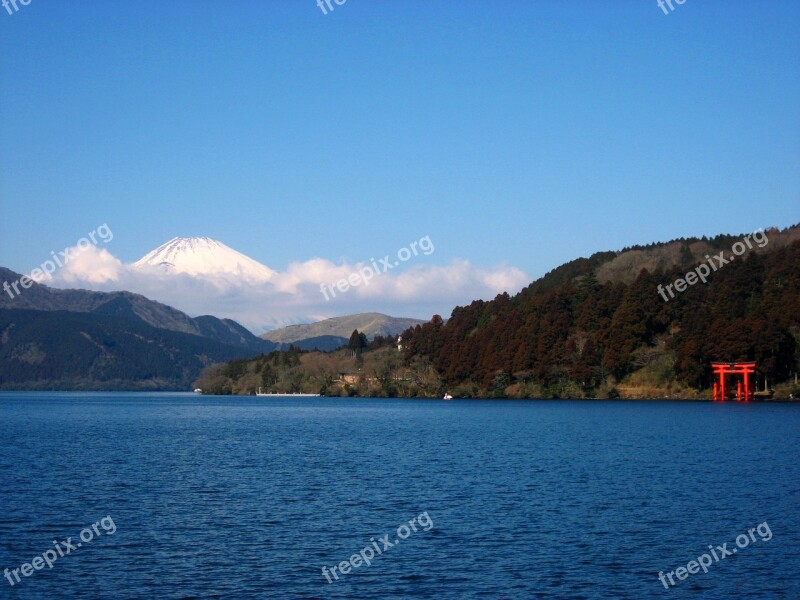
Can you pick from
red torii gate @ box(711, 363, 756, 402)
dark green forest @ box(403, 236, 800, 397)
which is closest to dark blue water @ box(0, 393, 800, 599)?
red torii gate @ box(711, 363, 756, 402)

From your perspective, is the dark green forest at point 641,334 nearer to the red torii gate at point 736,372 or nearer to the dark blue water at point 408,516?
the red torii gate at point 736,372

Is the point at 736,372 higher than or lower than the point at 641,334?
lower

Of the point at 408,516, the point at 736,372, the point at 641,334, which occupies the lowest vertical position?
the point at 408,516

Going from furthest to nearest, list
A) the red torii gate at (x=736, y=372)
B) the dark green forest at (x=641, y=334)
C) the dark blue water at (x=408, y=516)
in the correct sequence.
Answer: the dark green forest at (x=641, y=334), the red torii gate at (x=736, y=372), the dark blue water at (x=408, y=516)

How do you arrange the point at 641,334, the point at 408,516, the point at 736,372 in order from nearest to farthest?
the point at 408,516 → the point at 736,372 → the point at 641,334

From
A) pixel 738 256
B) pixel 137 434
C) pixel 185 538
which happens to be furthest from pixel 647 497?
pixel 738 256

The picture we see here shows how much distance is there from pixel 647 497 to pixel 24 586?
24.6m

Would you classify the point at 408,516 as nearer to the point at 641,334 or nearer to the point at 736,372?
the point at 736,372

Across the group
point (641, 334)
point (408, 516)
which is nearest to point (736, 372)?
point (641, 334)

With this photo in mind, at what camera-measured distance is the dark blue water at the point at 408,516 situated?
24047mm

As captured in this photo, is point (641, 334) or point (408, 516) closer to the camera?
point (408, 516)

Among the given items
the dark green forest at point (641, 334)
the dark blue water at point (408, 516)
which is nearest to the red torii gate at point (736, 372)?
the dark green forest at point (641, 334)

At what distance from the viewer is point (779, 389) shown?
121062mm

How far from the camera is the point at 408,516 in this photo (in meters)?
33.2
